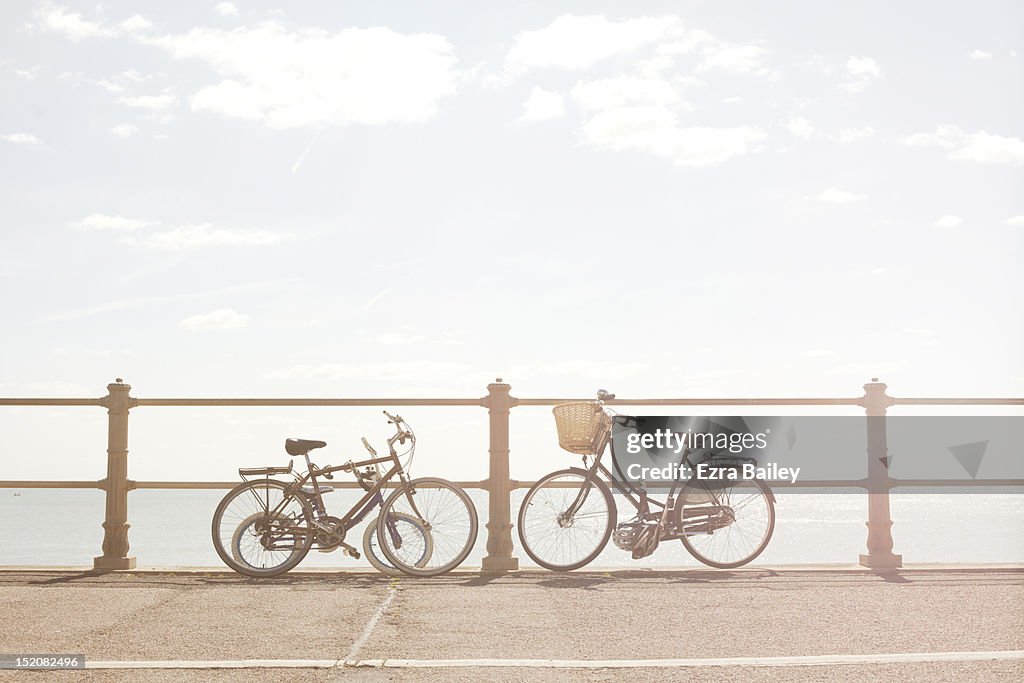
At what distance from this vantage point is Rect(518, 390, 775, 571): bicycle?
8391 millimetres

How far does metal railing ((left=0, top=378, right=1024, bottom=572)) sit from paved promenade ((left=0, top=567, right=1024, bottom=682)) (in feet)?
1.81

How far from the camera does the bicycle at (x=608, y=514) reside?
8391 millimetres

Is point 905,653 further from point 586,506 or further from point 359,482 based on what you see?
point 359,482

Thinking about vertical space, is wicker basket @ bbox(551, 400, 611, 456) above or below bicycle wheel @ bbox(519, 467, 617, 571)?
above

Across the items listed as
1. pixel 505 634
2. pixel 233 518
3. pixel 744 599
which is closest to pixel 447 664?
pixel 505 634

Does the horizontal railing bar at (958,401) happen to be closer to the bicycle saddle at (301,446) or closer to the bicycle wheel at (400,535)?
the bicycle wheel at (400,535)

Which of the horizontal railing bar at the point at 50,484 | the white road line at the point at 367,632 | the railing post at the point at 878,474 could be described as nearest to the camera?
the white road line at the point at 367,632

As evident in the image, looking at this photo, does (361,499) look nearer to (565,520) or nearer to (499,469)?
(499,469)

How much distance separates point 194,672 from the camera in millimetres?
4844

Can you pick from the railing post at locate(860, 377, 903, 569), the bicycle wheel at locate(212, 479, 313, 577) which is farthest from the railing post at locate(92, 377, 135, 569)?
the railing post at locate(860, 377, 903, 569)

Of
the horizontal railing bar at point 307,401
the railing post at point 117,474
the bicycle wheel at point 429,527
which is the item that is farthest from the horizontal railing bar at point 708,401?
the railing post at point 117,474

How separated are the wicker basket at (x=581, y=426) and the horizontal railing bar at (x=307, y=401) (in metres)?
0.79

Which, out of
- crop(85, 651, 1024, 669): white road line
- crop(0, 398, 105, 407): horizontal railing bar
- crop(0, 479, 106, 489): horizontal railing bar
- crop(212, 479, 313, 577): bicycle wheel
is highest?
crop(0, 398, 105, 407): horizontal railing bar

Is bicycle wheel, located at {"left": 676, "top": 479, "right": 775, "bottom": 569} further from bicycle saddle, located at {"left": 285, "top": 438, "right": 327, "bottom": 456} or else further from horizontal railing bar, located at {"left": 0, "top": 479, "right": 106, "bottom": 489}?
horizontal railing bar, located at {"left": 0, "top": 479, "right": 106, "bottom": 489}
